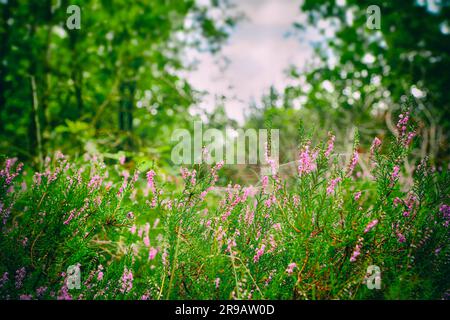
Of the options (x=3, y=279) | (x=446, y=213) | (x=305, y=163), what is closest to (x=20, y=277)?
(x=3, y=279)

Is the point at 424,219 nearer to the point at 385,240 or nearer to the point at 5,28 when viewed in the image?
the point at 385,240

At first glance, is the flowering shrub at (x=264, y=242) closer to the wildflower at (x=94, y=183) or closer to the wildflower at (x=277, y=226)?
the wildflower at (x=277, y=226)

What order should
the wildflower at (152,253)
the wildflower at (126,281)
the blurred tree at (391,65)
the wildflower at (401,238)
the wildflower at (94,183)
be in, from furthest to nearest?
1. the blurred tree at (391,65)
2. the wildflower at (152,253)
3. the wildflower at (94,183)
4. the wildflower at (126,281)
5. the wildflower at (401,238)

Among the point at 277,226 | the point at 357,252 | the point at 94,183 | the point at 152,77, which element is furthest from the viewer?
the point at 152,77

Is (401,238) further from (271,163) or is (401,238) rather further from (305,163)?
(271,163)

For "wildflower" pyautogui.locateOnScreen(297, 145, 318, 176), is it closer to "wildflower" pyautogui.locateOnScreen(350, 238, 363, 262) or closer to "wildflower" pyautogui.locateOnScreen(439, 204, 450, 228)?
"wildflower" pyautogui.locateOnScreen(350, 238, 363, 262)

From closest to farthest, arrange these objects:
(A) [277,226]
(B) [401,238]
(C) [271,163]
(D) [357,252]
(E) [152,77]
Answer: (D) [357,252] → (B) [401,238] → (C) [271,163] → (A) [277,226] → (E) [152,77]

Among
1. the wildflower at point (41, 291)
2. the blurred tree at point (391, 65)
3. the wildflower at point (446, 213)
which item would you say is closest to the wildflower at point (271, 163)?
the wildflower at point (446, 213)

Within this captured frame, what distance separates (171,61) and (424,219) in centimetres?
668

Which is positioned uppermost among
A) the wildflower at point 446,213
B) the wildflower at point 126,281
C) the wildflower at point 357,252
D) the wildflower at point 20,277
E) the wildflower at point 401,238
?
the wildflower at point 446,213

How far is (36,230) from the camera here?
1577 mm

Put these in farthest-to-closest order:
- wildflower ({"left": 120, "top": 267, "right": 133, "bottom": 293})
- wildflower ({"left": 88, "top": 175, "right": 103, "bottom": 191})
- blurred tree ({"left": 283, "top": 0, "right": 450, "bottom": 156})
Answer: blurred tree ({"left": 283, "top": 0, "right": 450, "bottom": 156}) < wildflower ({"left": 88, "top": 175, "right": 103, "bottom": 191}) < wildflower ({"left": 120, "top": 267, "right": 133, "bottom": 293})

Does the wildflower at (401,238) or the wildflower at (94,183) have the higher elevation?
the wildflower at (94,183)

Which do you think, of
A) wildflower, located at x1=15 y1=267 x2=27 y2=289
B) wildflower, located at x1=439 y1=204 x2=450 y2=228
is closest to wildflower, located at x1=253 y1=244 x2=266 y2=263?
wildflower, located at x1=439 y1=204 x2=450 y2=228
